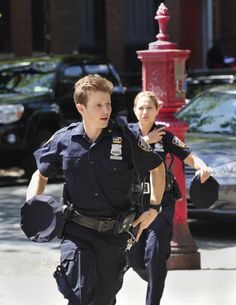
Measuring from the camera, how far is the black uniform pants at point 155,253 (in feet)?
21.1

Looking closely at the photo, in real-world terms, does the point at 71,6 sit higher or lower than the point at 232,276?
higher

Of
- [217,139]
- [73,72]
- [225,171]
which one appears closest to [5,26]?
[73,72]

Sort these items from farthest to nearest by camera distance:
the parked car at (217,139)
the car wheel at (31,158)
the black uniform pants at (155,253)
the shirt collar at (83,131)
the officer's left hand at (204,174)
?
the car wheel at (31,158)
the parked car at (217,139)
the black uniform pants at (155,253)
the officer's left hand at (204,174)
the shirt collar at (83,131)

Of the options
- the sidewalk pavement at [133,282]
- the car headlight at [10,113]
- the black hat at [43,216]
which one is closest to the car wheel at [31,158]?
the car headlight at [10,113]

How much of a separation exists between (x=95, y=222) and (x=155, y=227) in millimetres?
1443

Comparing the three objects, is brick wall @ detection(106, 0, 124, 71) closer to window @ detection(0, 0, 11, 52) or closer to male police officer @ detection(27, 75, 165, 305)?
window @ detection(0, 0, 11, 52)

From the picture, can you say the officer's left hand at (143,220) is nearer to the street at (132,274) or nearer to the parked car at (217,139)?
the street at (132,274)

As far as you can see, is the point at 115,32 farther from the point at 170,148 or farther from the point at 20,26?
the point at 170,148

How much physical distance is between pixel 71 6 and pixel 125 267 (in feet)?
63.5

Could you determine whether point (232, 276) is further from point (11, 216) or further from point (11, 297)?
point (11, 216)

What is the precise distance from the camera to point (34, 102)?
14219mm

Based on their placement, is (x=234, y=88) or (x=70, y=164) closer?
(x=70, y=164)

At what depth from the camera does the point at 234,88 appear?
38.1 feet

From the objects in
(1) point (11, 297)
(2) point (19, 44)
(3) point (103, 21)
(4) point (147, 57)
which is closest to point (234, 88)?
(4) point (147, 57)
